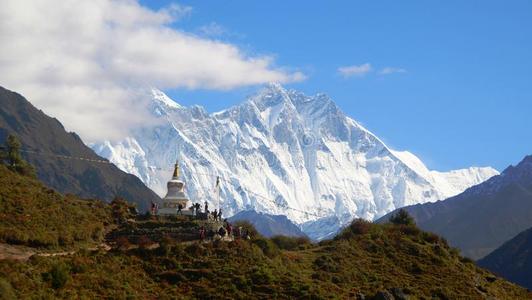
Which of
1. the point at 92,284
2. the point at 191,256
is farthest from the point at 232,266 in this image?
the point at 92,284

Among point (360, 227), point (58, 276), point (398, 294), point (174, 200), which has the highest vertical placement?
point (174, 200)

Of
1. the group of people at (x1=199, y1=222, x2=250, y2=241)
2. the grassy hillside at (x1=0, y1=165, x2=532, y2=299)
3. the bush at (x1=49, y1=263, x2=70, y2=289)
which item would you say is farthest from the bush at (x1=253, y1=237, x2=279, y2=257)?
the bush at (x1=49, y1=263, x2=70, y2=289)

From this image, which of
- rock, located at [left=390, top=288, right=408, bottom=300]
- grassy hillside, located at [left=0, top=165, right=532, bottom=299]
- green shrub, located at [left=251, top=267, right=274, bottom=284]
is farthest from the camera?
rock, located at [left=390, top=288, right=408, bottom=300]

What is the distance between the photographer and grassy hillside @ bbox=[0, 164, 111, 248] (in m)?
65.6

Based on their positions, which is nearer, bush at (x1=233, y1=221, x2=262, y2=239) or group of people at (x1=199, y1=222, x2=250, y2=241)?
group of people at (x1=199, y1=222, x2=250, y2=241)

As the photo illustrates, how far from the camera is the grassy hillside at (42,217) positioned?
6556 centimetres

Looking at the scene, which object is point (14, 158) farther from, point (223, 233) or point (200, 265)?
point (200, 265)

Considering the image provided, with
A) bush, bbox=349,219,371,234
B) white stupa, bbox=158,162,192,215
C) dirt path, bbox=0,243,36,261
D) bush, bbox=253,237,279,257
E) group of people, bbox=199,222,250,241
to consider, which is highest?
white stupa, bbox=158,162,192,215

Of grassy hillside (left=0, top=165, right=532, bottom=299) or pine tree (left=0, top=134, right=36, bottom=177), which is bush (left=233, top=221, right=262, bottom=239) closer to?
grassy hillside (left=0, top=165, right=532, bottom=299)

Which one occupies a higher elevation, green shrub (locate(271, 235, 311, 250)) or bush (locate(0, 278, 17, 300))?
green shrub (locate(271, 235, 311, 250))

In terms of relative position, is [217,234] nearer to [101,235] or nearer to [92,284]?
[101,235]

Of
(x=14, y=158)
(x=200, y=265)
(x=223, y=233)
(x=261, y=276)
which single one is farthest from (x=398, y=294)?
(x=14, y=158)

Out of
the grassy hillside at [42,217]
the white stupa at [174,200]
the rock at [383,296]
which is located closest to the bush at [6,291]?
the grassy hillside at [42,217]

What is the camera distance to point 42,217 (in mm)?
70938
